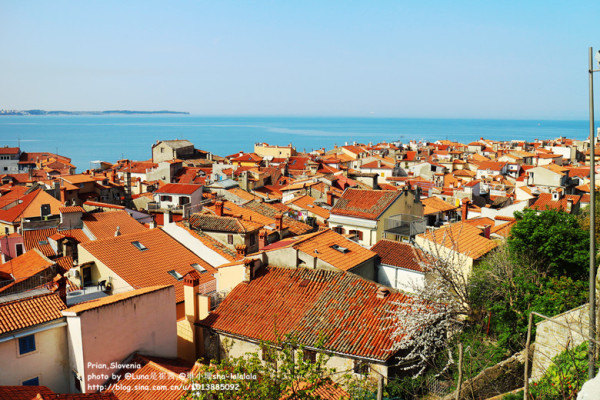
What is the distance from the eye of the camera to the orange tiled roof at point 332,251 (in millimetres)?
16378

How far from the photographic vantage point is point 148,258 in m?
18.9

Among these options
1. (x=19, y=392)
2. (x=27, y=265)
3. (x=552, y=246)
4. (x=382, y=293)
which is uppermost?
(x=552, y=246)

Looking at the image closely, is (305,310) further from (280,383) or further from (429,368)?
(280,383)

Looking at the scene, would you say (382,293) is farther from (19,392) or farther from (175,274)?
(19,392)

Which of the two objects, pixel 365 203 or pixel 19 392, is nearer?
pixel 19 392

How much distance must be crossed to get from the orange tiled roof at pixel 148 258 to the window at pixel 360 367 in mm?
7021

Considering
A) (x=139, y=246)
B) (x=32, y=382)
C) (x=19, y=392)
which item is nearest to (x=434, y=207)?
(x=139, y=246)

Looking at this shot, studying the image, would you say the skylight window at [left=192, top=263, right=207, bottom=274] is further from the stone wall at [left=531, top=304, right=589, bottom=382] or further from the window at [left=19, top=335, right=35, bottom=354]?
the stone wall at [left=531, top=304, right=589, bottom=382]

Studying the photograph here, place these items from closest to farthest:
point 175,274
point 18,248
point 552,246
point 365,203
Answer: point 552,246
point 175,274
point 18,248
point 365,203

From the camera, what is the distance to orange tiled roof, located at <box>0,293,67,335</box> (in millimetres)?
11281

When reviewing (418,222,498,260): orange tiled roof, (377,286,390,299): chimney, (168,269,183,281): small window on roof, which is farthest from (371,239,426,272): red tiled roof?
(168,269,183,281): small window on roof

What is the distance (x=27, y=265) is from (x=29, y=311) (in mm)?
11053

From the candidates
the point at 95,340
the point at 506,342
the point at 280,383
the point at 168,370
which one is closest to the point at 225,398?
the point at 280,383

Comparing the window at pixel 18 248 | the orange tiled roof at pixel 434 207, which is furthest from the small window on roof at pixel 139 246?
the orange tiled roof at pixel 434 207
